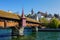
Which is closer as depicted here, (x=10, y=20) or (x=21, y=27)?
(x=10, y=20)

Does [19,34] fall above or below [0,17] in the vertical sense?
below

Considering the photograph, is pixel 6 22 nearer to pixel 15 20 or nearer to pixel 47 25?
pixel 15 20

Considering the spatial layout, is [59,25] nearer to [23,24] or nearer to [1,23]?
[23,24]

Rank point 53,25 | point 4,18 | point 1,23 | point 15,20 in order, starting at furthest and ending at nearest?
point 53,25
point 15,20
point 4,18
point 1,23

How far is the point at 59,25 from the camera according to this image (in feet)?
328

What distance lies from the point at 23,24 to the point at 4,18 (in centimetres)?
879

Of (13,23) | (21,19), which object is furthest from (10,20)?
(21,19)

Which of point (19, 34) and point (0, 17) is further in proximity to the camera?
point (19, 34)

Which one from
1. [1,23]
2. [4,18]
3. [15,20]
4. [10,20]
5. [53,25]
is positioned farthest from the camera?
[53,25]

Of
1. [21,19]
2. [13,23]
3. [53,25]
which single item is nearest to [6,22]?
[13,23]

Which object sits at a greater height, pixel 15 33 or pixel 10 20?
pixel 10 20

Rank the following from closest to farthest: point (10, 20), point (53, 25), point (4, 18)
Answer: point (4, 18) → point (10, 20) → point (53, 25)

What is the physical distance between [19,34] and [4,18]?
29.5 ft

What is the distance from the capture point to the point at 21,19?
53.7 meters
